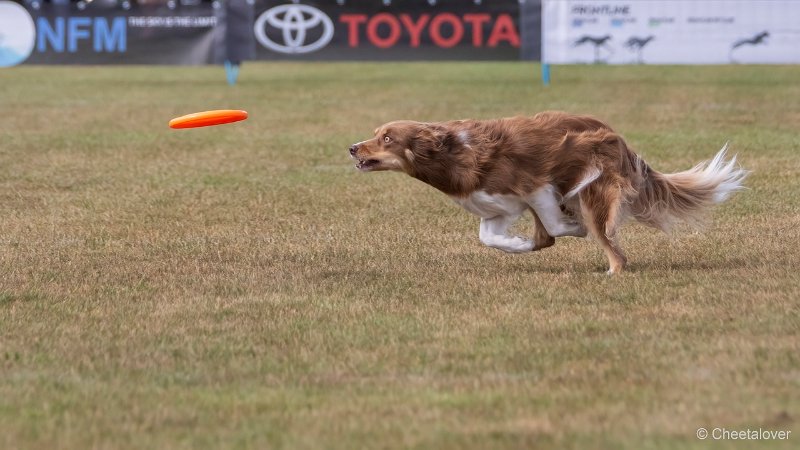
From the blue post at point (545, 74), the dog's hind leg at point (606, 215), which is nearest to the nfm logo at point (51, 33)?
the blue post at point (545, 74)

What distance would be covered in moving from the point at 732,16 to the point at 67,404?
61.1 ft

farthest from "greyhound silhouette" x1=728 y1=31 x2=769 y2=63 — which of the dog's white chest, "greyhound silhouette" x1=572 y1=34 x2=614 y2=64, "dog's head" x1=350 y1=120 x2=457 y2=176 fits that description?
"dog's head" x1=350 y1=120 x2=457 y2=176

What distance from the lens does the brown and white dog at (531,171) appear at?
315 inches

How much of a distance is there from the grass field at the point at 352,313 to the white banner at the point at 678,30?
7.06m

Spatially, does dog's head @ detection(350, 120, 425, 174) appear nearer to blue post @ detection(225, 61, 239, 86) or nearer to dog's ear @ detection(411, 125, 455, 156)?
dog's ear @ detection(411, 125, 455, 156)

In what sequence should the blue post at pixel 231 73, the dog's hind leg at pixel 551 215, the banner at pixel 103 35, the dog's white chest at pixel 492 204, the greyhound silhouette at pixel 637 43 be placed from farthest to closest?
the blue post at pixel 231 73, the banner at pixel 103 35, the greyhound silhouette at pixel 637 43, the dog's hind leg at pixel 551 215, the dog's white chest at pixel 492 204

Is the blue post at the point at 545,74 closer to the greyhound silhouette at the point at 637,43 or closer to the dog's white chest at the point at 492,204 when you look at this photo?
the greyhound silhouette at the point at 637,43

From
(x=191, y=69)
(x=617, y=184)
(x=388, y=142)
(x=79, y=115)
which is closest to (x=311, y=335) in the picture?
(x=388, y=142)

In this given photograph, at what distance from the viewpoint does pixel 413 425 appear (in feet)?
16.6

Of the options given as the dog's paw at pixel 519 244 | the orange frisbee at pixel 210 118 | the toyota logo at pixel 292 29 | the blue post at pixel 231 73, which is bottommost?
the dog's paw at pixel 519 244

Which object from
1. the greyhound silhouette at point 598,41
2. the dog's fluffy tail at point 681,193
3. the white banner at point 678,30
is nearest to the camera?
the dog's fluffy tail at point 681,193

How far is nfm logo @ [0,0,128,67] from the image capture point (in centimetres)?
2362

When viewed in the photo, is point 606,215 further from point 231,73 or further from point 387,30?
point 231,73

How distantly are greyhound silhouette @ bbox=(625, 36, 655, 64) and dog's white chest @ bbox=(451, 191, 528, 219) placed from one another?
14669mm
